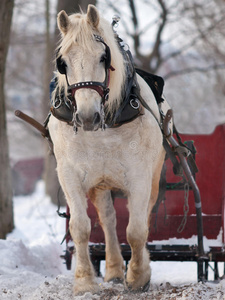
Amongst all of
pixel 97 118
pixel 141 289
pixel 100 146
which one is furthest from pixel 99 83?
pixel 141 289

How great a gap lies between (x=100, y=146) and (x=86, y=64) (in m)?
0.74

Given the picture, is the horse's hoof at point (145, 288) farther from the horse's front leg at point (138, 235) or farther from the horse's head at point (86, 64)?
the horse's head at point (86, 64)

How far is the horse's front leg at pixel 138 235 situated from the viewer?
180 inches

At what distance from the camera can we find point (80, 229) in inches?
181

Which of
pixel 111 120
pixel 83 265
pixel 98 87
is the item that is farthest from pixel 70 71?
pixel 83 265

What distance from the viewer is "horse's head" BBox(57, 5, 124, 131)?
386 centimetres

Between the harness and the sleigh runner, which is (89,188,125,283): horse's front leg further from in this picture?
the harness

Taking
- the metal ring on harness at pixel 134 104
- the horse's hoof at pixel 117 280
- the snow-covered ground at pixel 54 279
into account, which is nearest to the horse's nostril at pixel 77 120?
the metal ring on harness at pixel 134 104

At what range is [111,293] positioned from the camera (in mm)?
4520

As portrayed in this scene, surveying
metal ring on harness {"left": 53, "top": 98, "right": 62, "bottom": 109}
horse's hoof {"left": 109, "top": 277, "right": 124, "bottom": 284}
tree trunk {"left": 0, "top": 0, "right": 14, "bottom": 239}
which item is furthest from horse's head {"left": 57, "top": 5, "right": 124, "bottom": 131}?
tree trunk {"left": 0, "top": 0, "right": 14, "bottom": 239}

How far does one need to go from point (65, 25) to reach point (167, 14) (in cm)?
1247

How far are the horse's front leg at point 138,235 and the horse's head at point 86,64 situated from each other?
0.90 metres

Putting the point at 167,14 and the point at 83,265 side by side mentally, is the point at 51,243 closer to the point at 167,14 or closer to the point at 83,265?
the point at 83,265

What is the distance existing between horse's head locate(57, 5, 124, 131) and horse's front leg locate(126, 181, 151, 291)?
905 mm
